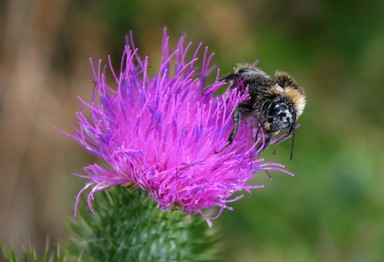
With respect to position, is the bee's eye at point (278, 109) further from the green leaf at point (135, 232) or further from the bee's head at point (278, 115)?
the green leaf at point (135, 232)

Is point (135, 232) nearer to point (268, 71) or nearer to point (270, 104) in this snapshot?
point (270, 104)

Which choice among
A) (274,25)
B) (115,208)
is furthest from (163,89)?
(274,25)

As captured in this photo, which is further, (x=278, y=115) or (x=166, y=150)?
(x=278, y=115)

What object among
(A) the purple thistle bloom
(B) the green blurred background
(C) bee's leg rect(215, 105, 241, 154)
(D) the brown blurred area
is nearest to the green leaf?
(A) the purple thistle bloom

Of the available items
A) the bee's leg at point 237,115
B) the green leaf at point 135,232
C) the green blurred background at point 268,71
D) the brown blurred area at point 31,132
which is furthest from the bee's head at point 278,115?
the brown blurred area at point 31,132

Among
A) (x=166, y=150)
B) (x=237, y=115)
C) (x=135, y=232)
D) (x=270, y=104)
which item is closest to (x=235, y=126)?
(x=237, y=115)

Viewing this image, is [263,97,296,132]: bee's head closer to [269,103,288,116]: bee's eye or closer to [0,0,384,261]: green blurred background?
[269,103,288,116]: bee's eye

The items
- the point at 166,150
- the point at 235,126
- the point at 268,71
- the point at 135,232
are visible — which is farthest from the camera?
the point at 268,71

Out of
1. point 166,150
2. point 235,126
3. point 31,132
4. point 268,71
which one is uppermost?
point 268,71
